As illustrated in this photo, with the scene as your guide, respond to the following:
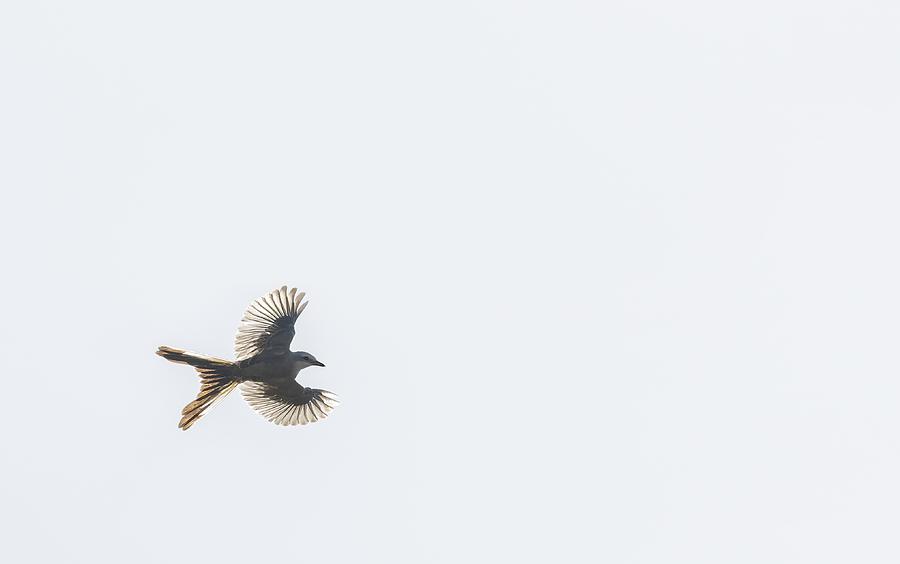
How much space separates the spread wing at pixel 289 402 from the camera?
3119 centimetres

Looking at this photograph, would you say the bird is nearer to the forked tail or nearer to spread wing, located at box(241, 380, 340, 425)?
the forked tail

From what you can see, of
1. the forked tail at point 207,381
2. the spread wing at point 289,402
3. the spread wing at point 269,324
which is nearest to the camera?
the forked tail at point 207,381

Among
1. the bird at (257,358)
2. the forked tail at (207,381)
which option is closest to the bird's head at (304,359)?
the bird at (257,358)

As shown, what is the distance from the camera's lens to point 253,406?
31656 mm

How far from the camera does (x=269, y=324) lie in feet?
94.9

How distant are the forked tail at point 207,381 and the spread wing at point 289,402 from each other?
2414 millimetres

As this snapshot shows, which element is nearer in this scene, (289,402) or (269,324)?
(269,324)

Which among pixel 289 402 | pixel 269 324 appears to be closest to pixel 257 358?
pixel 269 324

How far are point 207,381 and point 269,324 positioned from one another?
1842 millimetres

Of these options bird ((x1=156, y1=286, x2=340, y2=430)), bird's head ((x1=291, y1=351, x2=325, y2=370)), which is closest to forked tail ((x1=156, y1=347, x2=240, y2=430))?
bird ((x1=156, y1=286, x2=340, y2=430))

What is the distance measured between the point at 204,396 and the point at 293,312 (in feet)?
8.58

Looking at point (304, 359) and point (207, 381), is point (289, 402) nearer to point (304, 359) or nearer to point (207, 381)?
point (304, 359)

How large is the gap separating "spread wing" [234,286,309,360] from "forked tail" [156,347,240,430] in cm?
74

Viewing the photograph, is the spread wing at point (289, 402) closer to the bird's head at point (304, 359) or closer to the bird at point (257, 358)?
the bird at point (257, 358)
